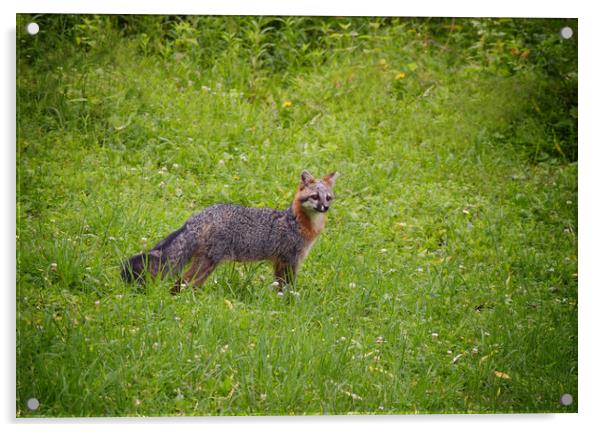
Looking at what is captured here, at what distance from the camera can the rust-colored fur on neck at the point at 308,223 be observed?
5.88 meters

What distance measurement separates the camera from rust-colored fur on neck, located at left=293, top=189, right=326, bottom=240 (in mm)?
5883

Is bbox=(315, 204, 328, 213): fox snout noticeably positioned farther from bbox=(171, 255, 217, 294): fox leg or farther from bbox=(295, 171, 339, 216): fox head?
bbox=(171, 255, 217, 294): fox leg

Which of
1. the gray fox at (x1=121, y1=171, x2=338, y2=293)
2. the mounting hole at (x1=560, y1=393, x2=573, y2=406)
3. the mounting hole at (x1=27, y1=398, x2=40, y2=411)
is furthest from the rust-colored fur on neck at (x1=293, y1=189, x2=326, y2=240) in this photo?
the mounting hole at (x1=27, y1=398, x2=40, y2=411)

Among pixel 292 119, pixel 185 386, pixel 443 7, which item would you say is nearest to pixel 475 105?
pixel 443 7

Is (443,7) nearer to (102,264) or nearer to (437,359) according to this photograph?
(437,359)

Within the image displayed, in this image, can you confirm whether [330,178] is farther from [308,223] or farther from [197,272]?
[197,272]

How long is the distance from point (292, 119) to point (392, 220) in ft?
2.92

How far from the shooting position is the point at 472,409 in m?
5.41

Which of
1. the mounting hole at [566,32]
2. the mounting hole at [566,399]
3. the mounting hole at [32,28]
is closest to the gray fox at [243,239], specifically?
the mounting hole at [32,28]

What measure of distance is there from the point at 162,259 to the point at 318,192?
1037 millimetres

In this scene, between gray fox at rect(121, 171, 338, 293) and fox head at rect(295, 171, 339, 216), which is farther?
fox head at rect(295, 171, 339, 216)

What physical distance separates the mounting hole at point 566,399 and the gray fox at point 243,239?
5.76 ft

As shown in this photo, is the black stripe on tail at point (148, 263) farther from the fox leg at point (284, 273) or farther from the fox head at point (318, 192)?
the fox head at point (318, 192)

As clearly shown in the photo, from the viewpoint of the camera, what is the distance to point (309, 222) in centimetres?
589
